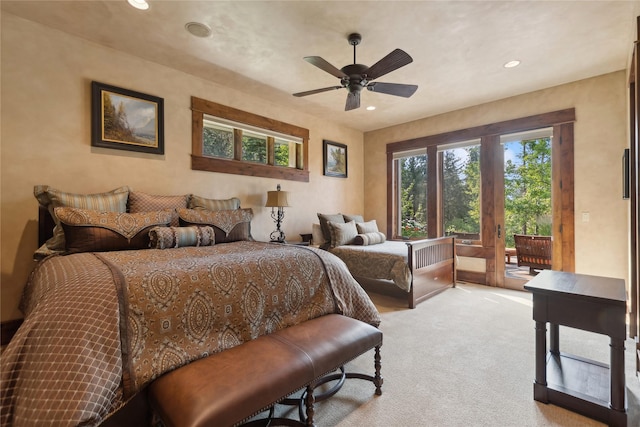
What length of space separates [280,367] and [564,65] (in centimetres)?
432

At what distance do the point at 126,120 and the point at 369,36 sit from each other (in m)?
2.65

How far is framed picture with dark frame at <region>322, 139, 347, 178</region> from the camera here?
5195 mm

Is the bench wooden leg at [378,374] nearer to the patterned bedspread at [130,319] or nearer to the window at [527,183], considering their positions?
the patterned bedspread at [130,319]

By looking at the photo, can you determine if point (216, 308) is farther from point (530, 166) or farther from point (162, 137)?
point (530, 166)

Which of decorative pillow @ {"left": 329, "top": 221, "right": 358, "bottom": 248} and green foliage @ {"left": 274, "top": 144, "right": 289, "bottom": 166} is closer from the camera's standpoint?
decorative pillow @ {"left": 329, "top": 221, "right": 358, "bottom": 248}

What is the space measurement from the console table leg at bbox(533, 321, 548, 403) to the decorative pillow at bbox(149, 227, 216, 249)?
8.59 ft

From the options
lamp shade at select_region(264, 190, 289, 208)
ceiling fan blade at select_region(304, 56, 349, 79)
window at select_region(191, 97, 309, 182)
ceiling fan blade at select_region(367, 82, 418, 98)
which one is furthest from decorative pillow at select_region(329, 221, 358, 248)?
ceiling fan blade at select_region(304, 56, 349, 79)

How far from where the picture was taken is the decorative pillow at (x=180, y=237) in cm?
242

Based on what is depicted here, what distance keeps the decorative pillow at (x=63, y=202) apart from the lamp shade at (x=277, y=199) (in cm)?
174

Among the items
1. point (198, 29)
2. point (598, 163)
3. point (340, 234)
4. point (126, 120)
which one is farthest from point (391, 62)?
point (598, 163)

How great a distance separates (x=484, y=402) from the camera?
Answer: 1.72 metres

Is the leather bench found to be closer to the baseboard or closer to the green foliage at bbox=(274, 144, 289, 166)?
the baseboard

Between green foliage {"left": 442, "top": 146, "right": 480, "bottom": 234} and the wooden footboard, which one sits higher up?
green foliage {"left": 442, "top": 146, "right": 480, "bottom": 234}

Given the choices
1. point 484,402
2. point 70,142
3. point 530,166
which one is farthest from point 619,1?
point 70,142
